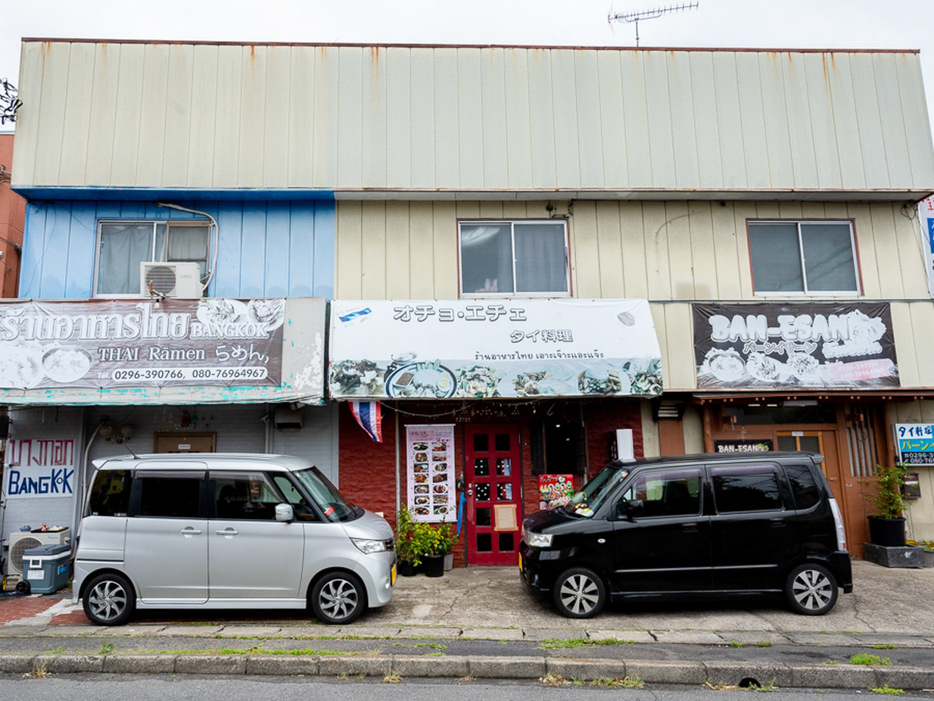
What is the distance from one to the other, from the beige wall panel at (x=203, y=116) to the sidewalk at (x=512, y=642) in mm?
6790

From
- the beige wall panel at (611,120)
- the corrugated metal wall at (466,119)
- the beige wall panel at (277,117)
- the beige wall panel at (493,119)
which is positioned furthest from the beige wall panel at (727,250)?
the beige wall panel at (277,117)

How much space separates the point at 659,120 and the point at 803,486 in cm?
663

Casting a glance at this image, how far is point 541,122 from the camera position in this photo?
1086 centimetres

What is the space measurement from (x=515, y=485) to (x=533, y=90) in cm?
686

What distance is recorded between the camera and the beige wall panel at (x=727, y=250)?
10.8 metres

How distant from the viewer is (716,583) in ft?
23.9

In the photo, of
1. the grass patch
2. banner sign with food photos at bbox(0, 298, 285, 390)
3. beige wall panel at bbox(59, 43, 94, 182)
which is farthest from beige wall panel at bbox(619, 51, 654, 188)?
beige wall panel at bbox(59, 43, 94, 182)

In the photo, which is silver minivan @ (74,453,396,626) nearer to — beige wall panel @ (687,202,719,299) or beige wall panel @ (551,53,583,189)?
beige wall panel @ (551,53,583,189)

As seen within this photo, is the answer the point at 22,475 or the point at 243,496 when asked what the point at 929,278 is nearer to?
the point at 243,496

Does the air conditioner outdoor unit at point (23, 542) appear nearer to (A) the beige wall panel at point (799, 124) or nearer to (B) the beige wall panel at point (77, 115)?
(B) the beige wall panel at point (77, 115)

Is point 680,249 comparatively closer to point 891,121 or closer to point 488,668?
point 891,121

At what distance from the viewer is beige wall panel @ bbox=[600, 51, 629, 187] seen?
10.7 m

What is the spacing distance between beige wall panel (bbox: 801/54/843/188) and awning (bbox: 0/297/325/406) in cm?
Result: 887

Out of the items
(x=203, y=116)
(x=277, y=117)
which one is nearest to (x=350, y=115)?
(x=277, y=117)
